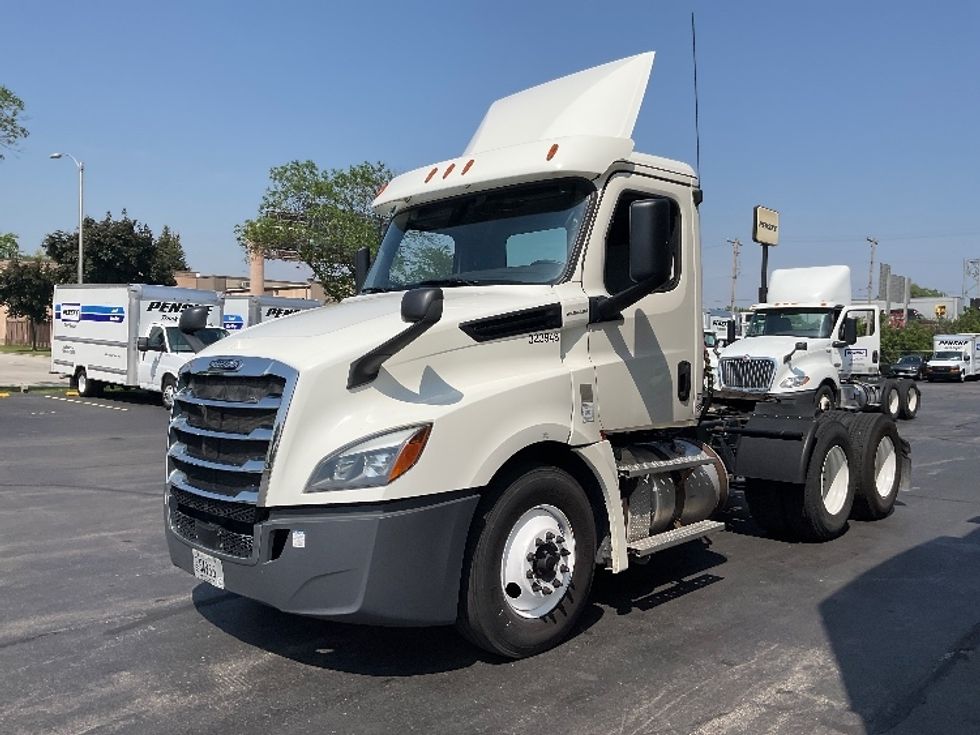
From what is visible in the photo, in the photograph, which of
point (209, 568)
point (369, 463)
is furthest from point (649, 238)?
point (209, 568)

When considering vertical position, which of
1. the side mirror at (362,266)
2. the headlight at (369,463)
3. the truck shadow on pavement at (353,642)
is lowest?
the truck shadow on pavement at (353,642)

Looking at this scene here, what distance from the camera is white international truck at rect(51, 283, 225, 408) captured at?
71.8ft

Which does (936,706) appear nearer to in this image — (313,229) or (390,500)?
(390,500)

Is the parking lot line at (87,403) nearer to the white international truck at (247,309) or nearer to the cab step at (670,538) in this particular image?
the white international truck at (247,309)

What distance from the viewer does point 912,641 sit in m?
5.12

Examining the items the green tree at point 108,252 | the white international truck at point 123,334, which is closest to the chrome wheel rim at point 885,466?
the white international truck at point 123,334

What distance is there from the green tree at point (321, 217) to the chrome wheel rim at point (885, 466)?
93.0 feet

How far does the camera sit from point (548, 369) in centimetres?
494

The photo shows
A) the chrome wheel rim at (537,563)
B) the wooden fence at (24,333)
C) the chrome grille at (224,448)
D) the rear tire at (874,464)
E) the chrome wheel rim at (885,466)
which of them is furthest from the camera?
the wooden fence at (24,333)

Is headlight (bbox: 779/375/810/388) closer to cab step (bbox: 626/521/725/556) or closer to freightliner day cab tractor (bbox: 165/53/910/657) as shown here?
freightliner day cab tractor (bbox: 165/53/910/657)

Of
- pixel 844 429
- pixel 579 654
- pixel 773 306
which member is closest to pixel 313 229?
pixel 773 306

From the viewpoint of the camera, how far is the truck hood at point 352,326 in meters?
4.33

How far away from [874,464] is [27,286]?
52139 millimetres

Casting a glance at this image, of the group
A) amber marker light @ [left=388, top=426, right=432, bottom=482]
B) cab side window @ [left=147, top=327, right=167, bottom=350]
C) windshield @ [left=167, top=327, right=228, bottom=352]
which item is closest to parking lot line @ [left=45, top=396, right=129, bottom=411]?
cab side window @ [left=147, top=327, right=167, bottom=350]
